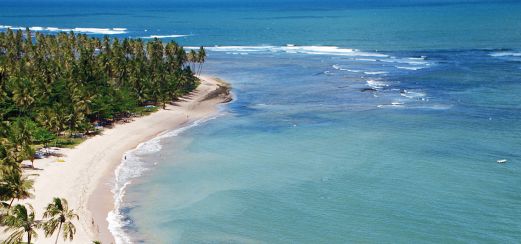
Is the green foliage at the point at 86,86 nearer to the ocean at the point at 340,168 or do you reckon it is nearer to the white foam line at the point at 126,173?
the white foam line at the point at 126,173

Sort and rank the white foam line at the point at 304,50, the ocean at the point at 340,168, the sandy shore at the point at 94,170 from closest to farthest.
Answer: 1. the ocean at the point at 340,168
2. the sandy shore at the point at 94,170
3. the white foam line at the point at 304,50

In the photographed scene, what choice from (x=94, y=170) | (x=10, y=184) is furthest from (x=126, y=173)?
(x=10, y=184)

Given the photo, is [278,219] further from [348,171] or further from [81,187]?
[81,187]

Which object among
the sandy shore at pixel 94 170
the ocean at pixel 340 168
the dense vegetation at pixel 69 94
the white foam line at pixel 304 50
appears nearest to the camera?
the ocean at pixel 340 168

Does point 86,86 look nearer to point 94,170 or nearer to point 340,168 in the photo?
point 94,170

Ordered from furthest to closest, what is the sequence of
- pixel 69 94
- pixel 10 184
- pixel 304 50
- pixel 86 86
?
pixel 304 50, pixel 86 86, pixel 69 94, pixel 10 184

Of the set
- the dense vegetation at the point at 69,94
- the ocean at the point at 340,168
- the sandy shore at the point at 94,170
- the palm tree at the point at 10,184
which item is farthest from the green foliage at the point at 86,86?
the palm tree at the point at 10,184

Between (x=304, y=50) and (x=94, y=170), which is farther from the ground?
(x=304, y=50)
